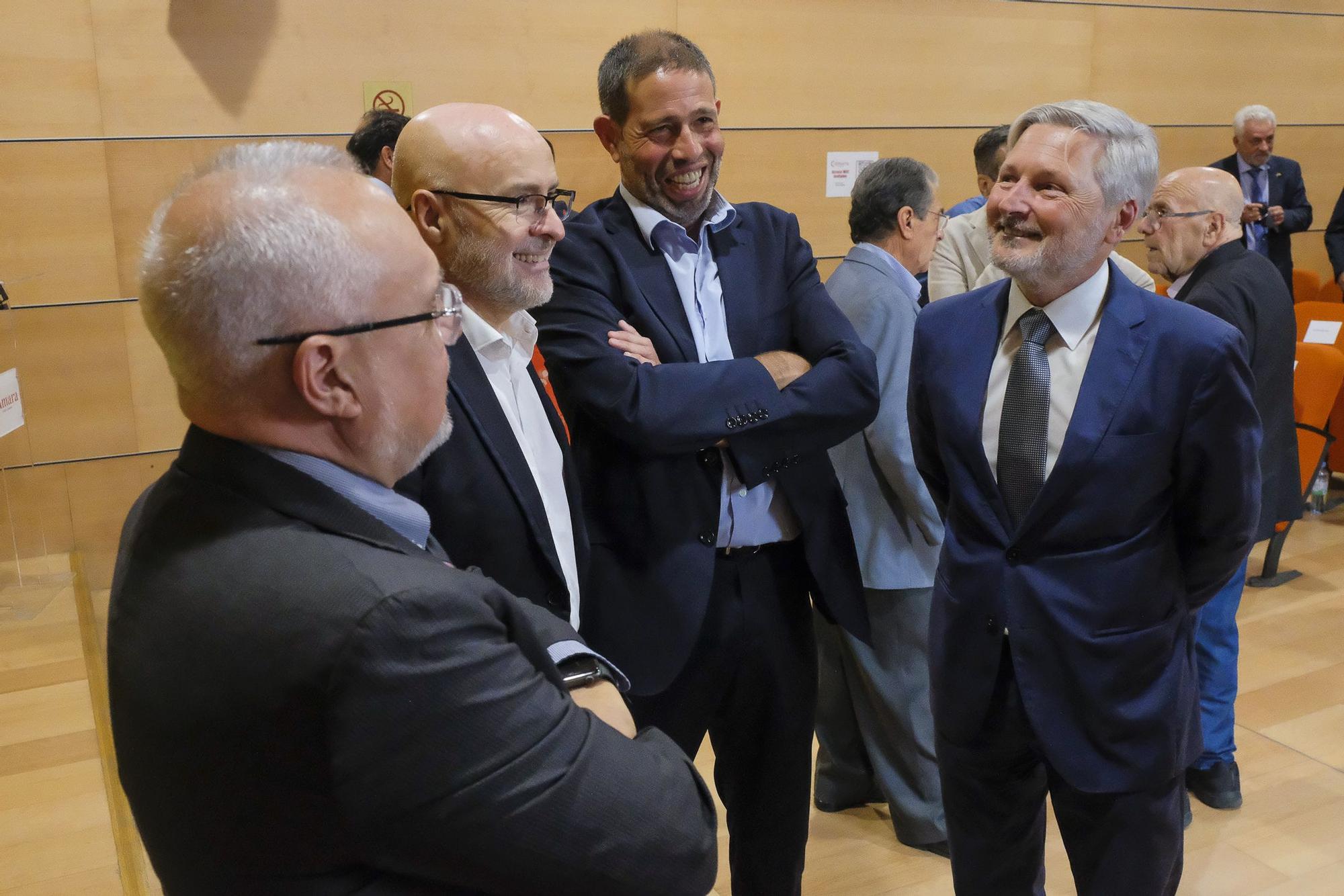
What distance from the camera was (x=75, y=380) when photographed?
4.27 m

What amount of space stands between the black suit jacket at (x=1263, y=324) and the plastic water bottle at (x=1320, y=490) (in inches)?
83.1

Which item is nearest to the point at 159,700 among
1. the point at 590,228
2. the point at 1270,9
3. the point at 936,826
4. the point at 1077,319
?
the point at 590,228

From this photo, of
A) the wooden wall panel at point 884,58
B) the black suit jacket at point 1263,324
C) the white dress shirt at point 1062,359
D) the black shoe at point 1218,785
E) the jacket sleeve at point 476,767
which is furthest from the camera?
the wooden wall panel at point 884,58

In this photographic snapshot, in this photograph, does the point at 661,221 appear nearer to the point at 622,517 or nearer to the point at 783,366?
the point at 783,366

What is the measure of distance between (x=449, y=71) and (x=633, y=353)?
3145mm

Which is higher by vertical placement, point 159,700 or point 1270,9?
point 1270,9

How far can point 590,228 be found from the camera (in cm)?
203

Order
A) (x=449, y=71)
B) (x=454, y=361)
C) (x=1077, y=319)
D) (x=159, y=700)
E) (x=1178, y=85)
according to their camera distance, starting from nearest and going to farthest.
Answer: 1. (x=159, y=700)
2. (x=454, y=361)
3. (x=1077, y=319)
4. (x=449, y=71)
5. (x=1178, y=85)

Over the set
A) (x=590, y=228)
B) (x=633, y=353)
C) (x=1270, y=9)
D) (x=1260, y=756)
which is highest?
(x=1270, y=9)

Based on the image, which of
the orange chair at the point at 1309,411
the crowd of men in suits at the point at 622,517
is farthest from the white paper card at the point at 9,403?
the orange chair at the point at 1309,411

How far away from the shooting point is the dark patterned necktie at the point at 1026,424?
1.80m

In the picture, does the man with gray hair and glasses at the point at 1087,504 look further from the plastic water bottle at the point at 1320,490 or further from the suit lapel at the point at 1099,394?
the plastic water bottle at the point at 1320,490

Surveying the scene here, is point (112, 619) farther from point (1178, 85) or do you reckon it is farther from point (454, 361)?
point (1178, 85)

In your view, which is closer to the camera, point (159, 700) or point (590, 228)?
point (159, 700)
